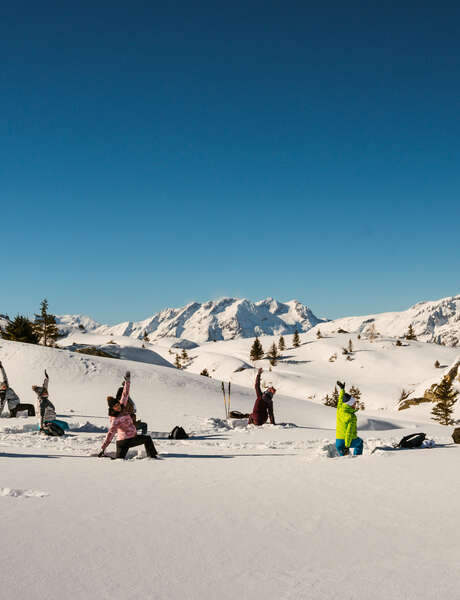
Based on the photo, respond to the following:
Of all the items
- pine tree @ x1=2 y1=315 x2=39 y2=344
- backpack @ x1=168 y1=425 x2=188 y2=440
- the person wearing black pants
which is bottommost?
backpack @ x1=168 y1=425 x2=188 y2=440

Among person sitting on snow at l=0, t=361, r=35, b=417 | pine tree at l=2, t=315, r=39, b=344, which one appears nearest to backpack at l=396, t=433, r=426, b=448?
person sitting on snow at l=0, t=361, r=35, b=417

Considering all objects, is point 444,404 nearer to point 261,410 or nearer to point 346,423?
point 261,410

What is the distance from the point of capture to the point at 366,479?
7949mm

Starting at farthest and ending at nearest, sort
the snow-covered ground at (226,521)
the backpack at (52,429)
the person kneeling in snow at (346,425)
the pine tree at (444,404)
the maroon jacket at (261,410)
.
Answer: the pine tree at (444,404), the maroon jacket at (261,410), the backpack at (52,429), the person kneeling in snow at (346,425), the snow-covered ground at (226,521)

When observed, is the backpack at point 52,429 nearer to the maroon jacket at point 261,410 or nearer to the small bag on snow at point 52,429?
the small bag on snow at point 52,429

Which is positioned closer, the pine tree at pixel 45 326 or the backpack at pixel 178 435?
the backpack at pixel 178 435

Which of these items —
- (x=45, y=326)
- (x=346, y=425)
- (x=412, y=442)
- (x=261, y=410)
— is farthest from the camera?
(x=45, y=326)

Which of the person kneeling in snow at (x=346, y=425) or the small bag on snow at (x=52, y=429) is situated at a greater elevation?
the person kneeling in snow at (x=346, y=425)

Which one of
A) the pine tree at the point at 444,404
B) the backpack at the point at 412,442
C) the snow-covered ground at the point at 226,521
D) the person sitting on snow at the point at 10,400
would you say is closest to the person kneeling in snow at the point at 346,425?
the snow-covered ground at the point at 226,521

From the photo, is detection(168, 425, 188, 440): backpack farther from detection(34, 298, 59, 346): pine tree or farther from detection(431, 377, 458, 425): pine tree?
detection(34, 298, 59, 346): pine tree

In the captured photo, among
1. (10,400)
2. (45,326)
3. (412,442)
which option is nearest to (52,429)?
(10,400)

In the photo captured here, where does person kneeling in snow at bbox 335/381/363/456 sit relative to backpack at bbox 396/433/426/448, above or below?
above

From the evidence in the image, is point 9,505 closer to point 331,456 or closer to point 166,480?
point 166,480

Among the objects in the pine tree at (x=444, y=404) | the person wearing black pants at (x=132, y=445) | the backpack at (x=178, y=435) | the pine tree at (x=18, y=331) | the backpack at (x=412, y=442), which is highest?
the pine tree at (x=18, y=331)
